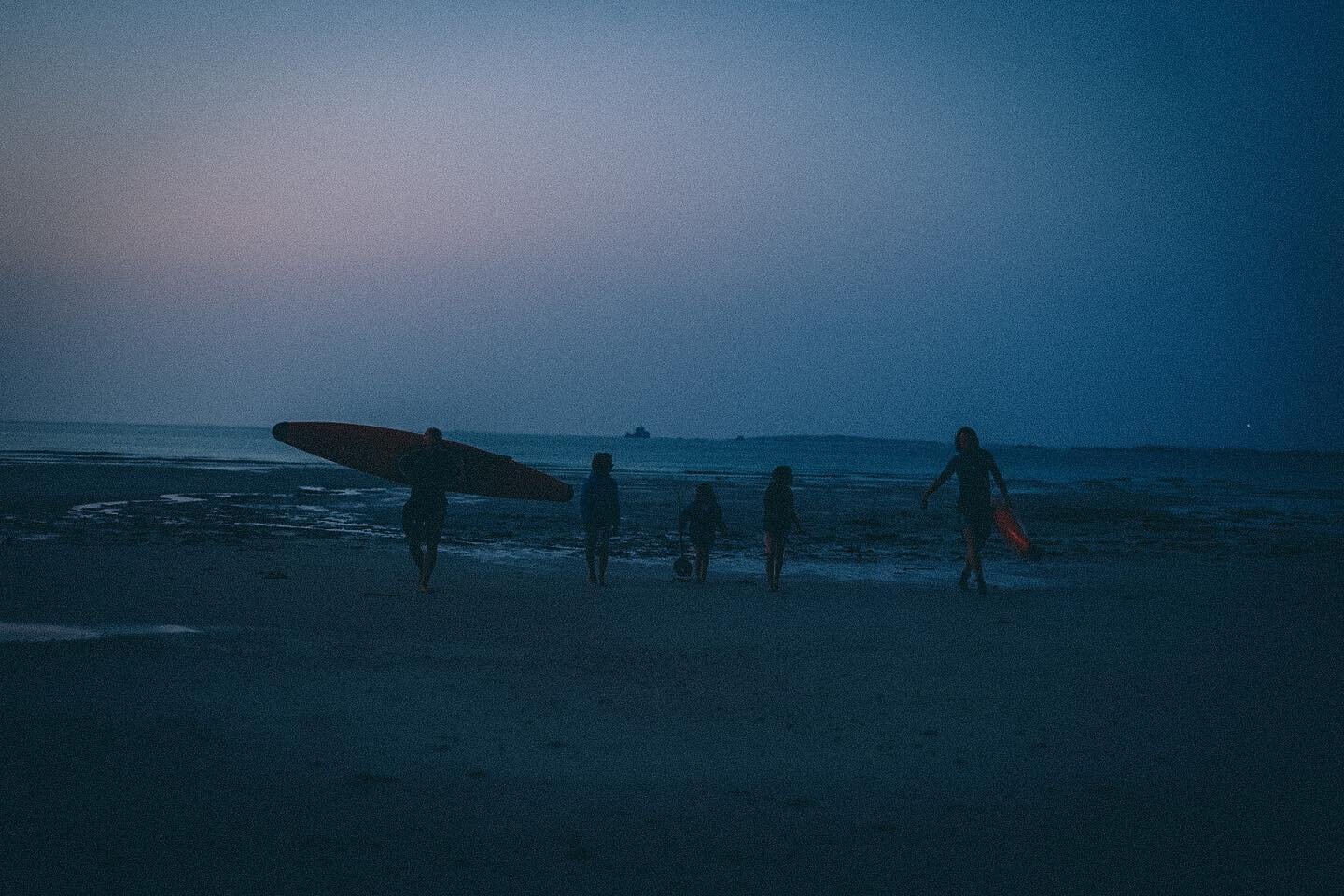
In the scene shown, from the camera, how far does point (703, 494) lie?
13898mm

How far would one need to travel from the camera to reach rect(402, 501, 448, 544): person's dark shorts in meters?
12.2

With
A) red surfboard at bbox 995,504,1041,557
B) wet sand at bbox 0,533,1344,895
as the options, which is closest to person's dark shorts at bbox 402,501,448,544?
wet sand at bbox 0,533,1344,895

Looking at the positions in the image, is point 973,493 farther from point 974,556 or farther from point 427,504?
point 427,504

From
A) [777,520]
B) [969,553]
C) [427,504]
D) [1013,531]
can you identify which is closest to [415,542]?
[427,504]

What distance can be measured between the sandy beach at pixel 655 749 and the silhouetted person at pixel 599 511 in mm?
2131

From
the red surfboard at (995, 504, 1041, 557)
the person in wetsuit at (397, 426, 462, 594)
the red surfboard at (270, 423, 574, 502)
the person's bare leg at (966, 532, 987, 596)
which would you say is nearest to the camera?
the person in wetsuit at (397, 426, 462, 594)

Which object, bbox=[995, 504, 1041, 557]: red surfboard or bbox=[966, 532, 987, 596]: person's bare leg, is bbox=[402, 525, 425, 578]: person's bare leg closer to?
bbox=[966, 532, 987, 596]: person's bare leg

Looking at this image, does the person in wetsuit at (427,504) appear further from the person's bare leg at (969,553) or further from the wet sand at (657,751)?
the person's bare leg at (969,553)

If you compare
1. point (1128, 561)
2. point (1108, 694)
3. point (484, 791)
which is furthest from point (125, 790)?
point (1128, 561)

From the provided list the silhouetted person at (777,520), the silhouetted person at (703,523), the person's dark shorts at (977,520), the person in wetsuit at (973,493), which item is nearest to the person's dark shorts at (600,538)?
the silhouetted person at (703,523)

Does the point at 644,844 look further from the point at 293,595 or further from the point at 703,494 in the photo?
the point at 703,494

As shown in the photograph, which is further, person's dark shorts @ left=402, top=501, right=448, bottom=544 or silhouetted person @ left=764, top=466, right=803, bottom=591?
silhouetted person @ left=764, top=466, right=803, bottom=591

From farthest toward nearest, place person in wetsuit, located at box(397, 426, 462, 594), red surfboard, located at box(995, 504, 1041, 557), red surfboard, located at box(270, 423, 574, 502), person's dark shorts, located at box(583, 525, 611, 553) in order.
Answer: red surfboard, located at box(270, 423, 574, 502) → red surfboard, located at box(995, 504, 1041, 557) → person's dark shorts, located at box(583, 525, 611, 553) → person in wetsuit, located at box(397, 426, 462, 594)

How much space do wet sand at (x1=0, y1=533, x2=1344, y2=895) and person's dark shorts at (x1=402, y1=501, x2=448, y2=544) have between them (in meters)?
1.47
